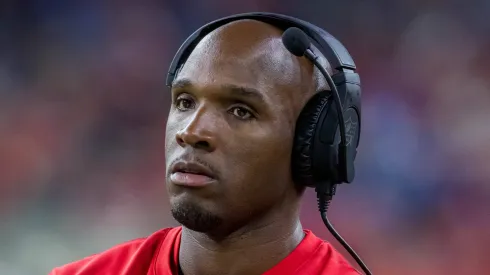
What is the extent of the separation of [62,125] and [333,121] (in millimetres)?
1169

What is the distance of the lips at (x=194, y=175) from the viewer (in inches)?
47.4

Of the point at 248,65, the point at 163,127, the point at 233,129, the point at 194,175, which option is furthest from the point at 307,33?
the point at 163,127

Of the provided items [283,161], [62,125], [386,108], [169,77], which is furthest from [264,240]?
[62,125]

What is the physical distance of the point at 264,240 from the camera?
1.31 metres

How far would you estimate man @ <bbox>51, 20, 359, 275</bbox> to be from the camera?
1218mm

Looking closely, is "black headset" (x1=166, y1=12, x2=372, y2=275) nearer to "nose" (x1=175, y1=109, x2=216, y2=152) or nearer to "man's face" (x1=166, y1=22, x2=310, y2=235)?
"man's face" (x1=166, y1=22, x2=310, y2=235)

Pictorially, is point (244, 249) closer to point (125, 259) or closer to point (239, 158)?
point (239, 158)

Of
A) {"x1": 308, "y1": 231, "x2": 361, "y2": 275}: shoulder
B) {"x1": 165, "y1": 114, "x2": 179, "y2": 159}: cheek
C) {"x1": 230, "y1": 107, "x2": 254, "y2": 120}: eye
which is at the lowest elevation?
{"x1": 308, "y1": 231, "x2": 361, "y2": 275}: shoulder

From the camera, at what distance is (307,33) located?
4.39 ft

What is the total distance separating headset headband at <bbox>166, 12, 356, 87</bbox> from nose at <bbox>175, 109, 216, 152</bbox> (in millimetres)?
217

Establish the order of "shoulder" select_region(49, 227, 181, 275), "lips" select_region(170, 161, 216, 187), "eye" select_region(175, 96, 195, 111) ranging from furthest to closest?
1. "shoulder" select_region(49, 227, 181, 275)
2. "eye" select_region(175, 96, 195, 111)
3. "lips" select_region(170, 161, 216, 187)

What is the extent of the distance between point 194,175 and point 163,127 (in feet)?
3.04

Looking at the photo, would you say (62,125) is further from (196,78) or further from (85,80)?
(196,78)

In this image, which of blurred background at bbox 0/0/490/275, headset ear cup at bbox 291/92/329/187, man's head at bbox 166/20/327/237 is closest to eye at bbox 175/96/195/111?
man's head at bbox 166/20/327/237
